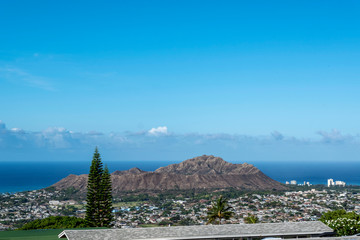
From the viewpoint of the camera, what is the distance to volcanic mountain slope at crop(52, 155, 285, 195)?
101438 mm

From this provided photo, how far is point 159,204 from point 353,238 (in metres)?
61.6

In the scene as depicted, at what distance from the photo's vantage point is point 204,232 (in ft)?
81.4

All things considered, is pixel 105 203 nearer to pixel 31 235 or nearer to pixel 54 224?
pixel 54 224

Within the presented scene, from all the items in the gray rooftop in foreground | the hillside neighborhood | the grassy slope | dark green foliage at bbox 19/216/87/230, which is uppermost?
the gray rooftop in foreground

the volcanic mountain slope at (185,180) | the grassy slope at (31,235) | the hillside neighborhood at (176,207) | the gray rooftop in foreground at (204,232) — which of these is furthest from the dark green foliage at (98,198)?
the volcanic mountain slope at (185,180)

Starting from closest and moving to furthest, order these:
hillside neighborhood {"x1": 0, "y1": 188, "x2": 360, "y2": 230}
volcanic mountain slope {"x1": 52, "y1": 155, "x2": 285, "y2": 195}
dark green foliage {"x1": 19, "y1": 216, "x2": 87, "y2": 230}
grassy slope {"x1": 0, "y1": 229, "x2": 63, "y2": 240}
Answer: grassy slope {"x1": 0, "y1": 229, "x2": 63, "y2": 240}, dark green foliage {"x1": 19, "y1": 216, "x2": 87, "y2": 230}, hillside neighborhood {"x1": 0, "y1": 188, "x2": 360, "y2": 230}, volcanic mountain slope {"x1": 52, "y1": 155, "x2": 285, "y2": 195}

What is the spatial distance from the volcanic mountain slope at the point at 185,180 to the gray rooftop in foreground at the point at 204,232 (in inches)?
2888

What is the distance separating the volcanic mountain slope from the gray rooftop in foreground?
7335cm

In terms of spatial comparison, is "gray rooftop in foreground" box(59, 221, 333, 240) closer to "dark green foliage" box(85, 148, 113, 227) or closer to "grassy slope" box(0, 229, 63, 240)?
"grassy slope" box(0, 229, 63, 240)

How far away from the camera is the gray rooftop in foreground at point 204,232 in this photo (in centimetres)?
2364

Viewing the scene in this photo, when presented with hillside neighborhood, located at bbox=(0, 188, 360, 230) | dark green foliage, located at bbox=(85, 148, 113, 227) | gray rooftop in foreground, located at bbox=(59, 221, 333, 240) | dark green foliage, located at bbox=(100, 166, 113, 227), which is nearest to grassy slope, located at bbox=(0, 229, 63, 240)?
gray rooftop in foreground, located at bbox=(59, 221, 333, 240)

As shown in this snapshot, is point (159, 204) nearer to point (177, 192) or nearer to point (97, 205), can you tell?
point (177, 192)

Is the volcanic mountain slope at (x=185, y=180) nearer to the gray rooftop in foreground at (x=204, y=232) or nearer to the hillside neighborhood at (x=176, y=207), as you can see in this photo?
the hillside neighborhood at (x=176, y=207)

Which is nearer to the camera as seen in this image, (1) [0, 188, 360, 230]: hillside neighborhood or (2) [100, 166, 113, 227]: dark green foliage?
(2) [100, 166, 113, 227]: dark green foliage
